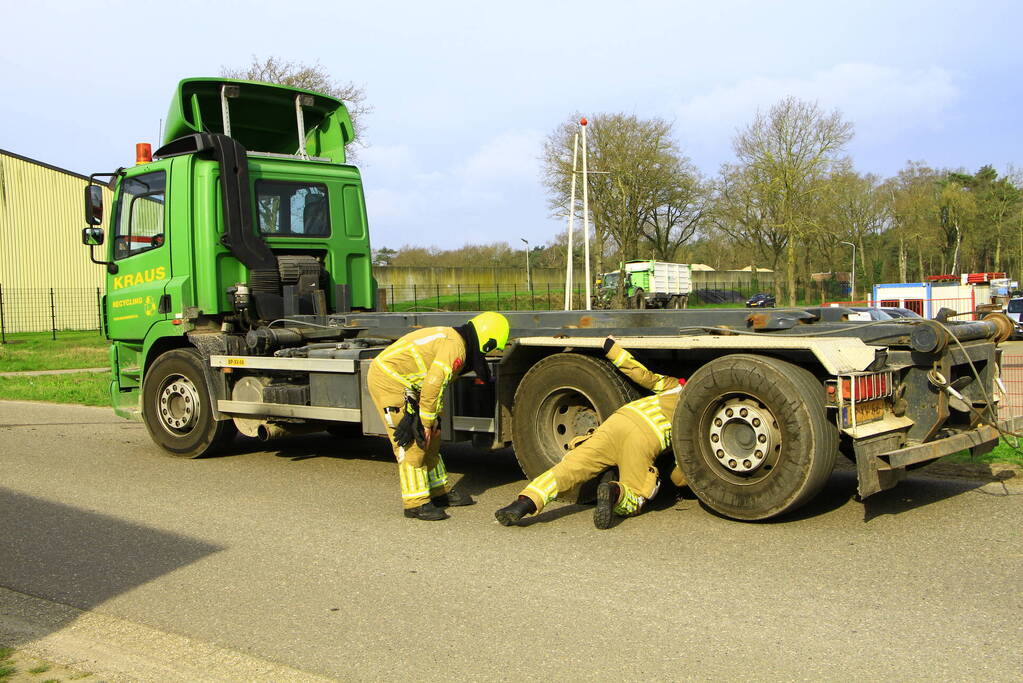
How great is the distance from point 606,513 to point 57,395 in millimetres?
13230

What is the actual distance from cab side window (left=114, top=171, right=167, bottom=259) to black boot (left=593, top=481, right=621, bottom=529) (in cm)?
576

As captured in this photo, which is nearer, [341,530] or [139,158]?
[341,530]

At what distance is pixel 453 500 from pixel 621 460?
4.53ft

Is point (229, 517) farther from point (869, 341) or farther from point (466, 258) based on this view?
point (466, 258)

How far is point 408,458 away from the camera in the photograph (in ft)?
21.3

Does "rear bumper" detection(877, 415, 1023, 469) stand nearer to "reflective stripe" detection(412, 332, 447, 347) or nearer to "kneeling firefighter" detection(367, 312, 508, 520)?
"kneeling firefighter" detection(367, 312, 508, 520)

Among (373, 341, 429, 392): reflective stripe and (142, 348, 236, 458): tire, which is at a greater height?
(373, 341, 429, 392): reflective stripe

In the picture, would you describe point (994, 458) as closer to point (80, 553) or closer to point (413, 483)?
point (413, 483)

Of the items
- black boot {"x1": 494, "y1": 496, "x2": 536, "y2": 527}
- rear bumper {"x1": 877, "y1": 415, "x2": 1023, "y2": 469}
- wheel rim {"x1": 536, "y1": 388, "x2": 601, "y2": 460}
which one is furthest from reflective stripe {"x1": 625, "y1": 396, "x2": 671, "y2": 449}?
rear bumper {"x1": 877, "y1": 415, "x2": 1023, "y2": 469}

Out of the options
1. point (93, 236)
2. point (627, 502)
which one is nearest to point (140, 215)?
point (93, 236)

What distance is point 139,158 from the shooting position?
32.5ft

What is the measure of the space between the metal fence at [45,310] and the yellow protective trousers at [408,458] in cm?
3368

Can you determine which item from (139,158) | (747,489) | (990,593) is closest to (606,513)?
(747,489)

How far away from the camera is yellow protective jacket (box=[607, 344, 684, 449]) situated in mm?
6340
